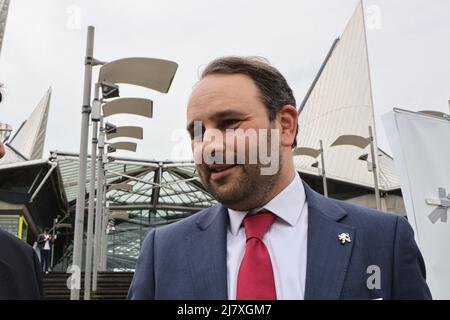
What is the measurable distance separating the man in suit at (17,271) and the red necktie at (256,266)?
1.91 ft

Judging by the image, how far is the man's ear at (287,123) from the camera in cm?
143

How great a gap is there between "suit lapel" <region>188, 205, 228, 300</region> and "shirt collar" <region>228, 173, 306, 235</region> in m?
0.03

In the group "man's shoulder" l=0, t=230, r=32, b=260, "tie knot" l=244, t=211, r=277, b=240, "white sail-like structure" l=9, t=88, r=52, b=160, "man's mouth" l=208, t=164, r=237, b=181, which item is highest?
A: "white sail-like structure" l=9, t=88, r=52, b=160

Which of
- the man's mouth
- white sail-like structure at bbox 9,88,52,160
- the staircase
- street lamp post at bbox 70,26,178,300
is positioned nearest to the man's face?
the man's mouth

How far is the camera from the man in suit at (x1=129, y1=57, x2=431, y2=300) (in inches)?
51.3

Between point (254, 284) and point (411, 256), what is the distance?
413 millimetres

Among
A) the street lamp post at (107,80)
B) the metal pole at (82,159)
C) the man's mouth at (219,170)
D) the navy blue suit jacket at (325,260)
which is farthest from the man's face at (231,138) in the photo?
the street lamp post at (107,80)

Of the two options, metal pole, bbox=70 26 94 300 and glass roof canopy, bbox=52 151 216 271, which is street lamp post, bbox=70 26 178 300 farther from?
glass roof canopy, bbox=52 151 216 271

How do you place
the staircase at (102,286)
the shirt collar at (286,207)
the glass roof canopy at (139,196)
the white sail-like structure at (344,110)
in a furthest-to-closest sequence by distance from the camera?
the white sail-like structure at (344,110), the glass roof canopy at (139,196), the staircase at (102,286), the shirt collar at (286,207)

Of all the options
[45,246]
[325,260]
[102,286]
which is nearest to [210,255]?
[325,260]

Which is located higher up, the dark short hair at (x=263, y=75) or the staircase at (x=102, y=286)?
the dark short hair at (x=263, y=75)

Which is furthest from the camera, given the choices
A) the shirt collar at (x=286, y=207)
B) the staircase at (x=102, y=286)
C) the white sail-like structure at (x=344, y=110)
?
the white sail-like structure at (x=344, y=110)

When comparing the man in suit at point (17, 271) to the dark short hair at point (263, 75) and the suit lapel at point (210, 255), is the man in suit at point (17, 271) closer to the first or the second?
the suit lapel at point (210, 255)

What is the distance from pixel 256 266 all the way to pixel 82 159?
5654 millimetres
